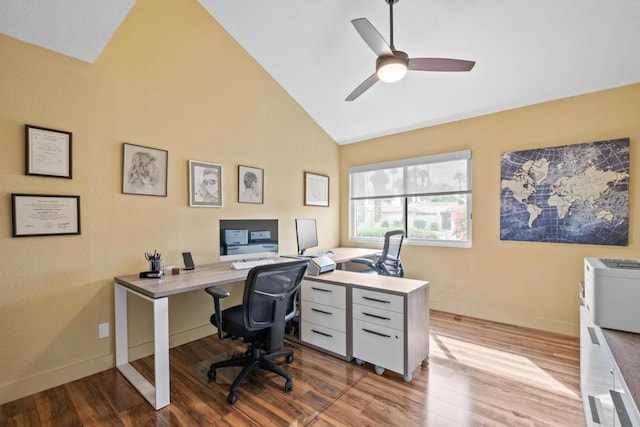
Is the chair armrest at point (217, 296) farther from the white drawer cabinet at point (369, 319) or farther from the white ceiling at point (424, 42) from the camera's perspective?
the white ceiling at point (424, 42)

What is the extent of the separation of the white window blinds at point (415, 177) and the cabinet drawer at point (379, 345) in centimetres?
221

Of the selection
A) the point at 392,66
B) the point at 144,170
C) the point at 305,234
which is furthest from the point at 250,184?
the point at 392,66

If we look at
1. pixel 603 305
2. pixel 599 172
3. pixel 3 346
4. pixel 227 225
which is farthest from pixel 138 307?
pixel 599 172

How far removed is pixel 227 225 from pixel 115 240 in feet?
3.23

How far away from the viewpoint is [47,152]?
2070 mm

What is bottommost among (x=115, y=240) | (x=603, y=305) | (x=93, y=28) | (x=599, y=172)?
(x=603, y=305)

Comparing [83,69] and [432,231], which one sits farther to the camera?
[432,231]

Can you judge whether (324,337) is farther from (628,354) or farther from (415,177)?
(415,177)

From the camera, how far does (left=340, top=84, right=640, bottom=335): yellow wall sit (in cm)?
277

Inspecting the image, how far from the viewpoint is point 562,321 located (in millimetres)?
2982

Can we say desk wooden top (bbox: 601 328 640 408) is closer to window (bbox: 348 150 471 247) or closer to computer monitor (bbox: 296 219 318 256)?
window (bbox: 348 150 471 247)

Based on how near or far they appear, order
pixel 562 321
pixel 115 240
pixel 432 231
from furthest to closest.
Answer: pixel 432 231 < pixel 562 321 < pixel 115 240

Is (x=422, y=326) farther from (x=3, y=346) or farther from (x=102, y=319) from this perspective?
(x=3, y=346)

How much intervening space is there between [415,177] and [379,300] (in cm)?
227
